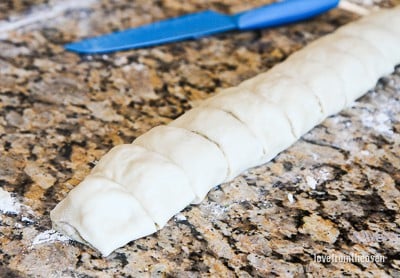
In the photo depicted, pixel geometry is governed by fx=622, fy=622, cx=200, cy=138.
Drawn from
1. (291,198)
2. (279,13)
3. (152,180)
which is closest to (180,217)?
(152,180)

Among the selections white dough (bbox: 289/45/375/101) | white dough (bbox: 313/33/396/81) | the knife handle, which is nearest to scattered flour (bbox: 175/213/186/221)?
white dough (bbox: 289/45/375/101)

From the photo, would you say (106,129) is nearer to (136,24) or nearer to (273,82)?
(273,82)

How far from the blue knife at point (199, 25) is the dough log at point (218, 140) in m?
0.18

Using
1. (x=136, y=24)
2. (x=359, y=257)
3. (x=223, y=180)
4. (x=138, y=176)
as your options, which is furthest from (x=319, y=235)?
(x=136, y=24)

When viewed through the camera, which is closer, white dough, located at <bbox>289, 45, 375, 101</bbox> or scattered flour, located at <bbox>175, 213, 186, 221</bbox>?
scattered flour, located at <bbox>175, 213, 186, 221</bbox>

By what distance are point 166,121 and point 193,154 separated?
0.71ft

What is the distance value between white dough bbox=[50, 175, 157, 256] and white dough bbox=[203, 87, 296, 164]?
242 millimetres

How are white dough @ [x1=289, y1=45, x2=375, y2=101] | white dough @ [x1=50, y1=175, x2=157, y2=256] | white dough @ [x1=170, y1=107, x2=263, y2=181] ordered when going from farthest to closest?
white dough @ [x1=289, y1=45, x2=375, y2=101] → white dough @ [x1=170, y1=107, x2=263, y2=181] → white dough @ [x1=50, y1=175, x2=157, y2=256]

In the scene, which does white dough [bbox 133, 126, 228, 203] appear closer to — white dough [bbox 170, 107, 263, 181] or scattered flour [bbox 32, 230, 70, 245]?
white dough [bbox 170, 107, 263, 181]

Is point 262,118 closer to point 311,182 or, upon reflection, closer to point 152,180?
point 311,182

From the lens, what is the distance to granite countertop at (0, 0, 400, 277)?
2.78 feet

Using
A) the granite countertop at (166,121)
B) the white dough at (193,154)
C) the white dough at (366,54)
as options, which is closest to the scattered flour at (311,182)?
the granite countertop at (166,121)

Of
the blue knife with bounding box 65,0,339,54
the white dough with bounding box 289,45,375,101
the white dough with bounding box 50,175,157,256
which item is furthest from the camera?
the blue knife with bounding box 65,0,339,54

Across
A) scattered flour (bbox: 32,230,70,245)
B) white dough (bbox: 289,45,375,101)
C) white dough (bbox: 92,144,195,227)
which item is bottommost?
scattered flour (bbox: 32,230,70,245)
